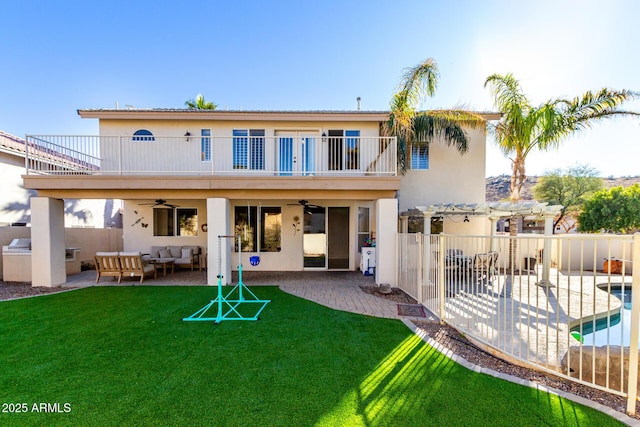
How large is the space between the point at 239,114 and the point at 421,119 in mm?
7278

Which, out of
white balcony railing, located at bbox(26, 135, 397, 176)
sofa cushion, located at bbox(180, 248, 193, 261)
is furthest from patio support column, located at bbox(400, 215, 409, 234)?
sofa cushion, located at bbox(180, 248, 193, 261)

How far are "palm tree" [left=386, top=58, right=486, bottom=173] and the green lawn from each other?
7.14 meters

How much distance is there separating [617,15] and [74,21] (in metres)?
22.3

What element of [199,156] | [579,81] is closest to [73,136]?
[199,156]

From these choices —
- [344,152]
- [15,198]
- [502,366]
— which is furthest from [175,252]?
[502,366]

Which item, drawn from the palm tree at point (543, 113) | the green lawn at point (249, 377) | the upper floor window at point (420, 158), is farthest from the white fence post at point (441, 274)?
the palm tree at point (543, 113)

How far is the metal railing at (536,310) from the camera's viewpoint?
2736 mm

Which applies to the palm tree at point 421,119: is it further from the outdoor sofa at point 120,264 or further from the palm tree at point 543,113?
the outdoor sofa at point 120,264

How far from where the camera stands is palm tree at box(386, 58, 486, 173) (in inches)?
377

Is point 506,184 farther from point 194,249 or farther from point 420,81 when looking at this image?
point 194,249

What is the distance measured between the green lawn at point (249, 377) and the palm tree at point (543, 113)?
9276mm

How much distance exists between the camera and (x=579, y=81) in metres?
10.1

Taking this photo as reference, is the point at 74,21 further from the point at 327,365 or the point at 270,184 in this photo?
the point at 327,365

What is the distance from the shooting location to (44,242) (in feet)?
26.5
